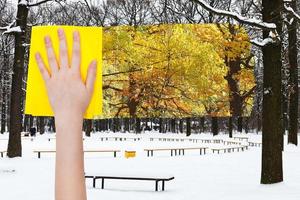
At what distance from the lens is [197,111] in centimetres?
4234

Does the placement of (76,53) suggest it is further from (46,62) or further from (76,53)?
(46,62)

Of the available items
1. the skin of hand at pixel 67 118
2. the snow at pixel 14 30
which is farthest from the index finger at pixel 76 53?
the snow at pixel 14 30

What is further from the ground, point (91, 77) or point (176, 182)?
point (91, 77)

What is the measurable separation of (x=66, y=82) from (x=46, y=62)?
130 mm

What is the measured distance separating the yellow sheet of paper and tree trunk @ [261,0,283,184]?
9.46m

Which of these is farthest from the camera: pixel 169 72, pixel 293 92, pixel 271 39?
pixel 169 72

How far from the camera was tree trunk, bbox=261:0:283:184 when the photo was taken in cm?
1053

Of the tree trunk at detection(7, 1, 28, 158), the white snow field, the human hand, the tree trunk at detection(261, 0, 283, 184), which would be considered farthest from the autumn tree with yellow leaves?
the human hand

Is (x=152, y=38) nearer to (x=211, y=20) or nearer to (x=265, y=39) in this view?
(x=211, y=20)

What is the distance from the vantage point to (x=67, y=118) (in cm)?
137

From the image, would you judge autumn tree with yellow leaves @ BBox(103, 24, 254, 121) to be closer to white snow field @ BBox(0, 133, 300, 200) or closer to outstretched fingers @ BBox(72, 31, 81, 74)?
white snow field @ BBox(0, 133, 300, 200)

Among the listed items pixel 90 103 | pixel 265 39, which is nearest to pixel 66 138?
pixel 90 103

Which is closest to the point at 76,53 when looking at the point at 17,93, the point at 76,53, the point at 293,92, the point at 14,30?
the point at 76,53

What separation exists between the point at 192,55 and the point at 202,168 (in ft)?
82.8
